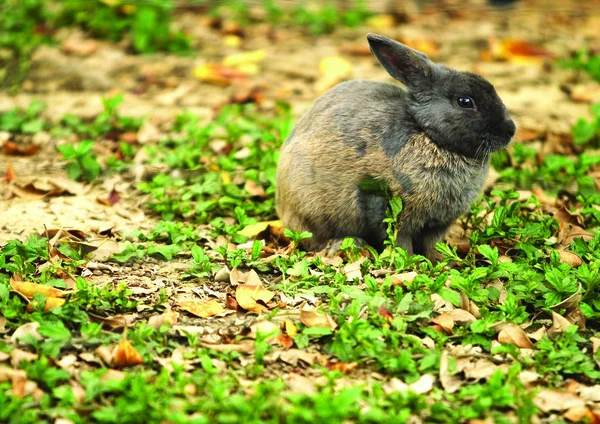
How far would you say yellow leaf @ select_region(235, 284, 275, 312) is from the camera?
4.36 meters

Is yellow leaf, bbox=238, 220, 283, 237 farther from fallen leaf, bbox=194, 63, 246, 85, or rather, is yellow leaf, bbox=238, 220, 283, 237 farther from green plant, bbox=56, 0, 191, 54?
green plant, bbox=56, 0, 191, 54

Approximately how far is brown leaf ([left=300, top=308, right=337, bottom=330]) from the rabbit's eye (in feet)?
5.26

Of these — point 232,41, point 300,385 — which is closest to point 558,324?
point 300,385

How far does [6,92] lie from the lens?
24.9ft

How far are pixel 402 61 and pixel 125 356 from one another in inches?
95.3

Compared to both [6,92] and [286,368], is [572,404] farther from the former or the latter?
[6,92]

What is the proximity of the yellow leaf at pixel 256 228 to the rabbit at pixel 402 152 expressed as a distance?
335mm

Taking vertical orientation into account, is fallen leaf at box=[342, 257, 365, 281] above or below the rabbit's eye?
below

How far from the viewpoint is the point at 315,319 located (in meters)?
4.14

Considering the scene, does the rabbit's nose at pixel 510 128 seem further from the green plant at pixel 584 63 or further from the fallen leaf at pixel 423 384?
the green plant at pixel 584 63

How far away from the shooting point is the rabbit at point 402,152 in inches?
193

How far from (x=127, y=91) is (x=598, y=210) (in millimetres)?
4347

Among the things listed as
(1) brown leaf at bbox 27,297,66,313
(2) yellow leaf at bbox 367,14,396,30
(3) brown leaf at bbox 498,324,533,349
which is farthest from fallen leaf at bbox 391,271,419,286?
(2) yellow leaf at bbox 367,14,396,30

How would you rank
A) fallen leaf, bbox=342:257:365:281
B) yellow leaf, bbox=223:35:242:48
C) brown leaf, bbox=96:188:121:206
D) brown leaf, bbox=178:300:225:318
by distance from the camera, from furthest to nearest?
yellow leaf, bbox=223:35:242:48, brown leaf, bbox=96:188:121:206, fallen leaf, bbox=342:257:365:281, brown leaf, bbox=178:300:225:318
